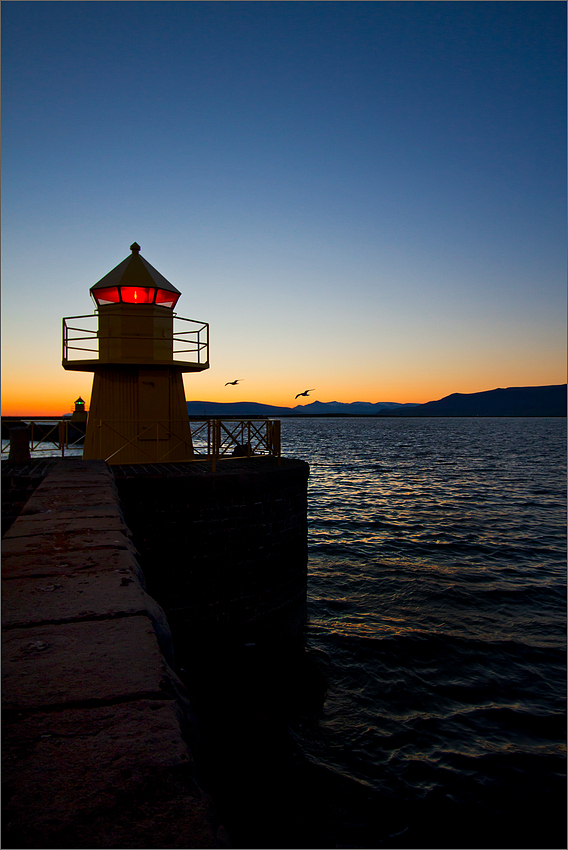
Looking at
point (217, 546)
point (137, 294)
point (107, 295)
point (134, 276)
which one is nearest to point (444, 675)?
point (217, 546)

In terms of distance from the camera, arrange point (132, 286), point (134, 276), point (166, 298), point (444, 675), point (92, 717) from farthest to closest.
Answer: point (166, 298) → point (134, 276) → point (132, 286) → point (444, 675) → point (92, 717)

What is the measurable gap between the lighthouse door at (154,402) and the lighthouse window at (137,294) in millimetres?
1789

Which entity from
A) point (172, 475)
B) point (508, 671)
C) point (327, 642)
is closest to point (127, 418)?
point (172, 475)

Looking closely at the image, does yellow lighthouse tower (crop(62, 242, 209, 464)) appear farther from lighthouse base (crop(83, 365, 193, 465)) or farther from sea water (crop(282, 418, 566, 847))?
sea water (crop(282, 418, 566, 847))

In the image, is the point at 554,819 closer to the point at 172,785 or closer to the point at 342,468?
the point at 172,785

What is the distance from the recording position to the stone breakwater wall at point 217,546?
8148 mm

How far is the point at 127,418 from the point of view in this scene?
11.6 metres

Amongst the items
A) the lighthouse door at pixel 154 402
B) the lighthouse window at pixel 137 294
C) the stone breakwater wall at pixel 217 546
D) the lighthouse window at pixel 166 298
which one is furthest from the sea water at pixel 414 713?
the lighthouse window at pixel 137 294

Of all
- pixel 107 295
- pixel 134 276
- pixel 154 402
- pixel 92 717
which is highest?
pixel 134 276

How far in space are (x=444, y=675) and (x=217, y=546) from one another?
4.93 m

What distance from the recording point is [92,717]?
1.85 metres

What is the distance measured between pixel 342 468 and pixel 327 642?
2821cm

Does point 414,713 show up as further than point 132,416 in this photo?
No

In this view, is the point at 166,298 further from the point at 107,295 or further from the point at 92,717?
the point at 92,717
